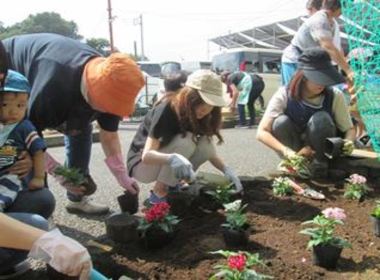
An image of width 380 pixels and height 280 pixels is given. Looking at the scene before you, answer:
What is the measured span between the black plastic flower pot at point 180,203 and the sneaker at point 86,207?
564 mm

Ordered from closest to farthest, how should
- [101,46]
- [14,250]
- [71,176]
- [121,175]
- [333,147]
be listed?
[14,250], [71,176], [121,175], [333,147], [101,46]

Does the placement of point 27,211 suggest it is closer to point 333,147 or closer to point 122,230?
point 122,230

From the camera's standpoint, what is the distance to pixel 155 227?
226cm

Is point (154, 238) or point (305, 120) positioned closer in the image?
point (154, 238)

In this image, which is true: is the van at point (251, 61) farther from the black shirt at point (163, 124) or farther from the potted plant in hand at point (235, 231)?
the potted plant in hand at point (235, 231)

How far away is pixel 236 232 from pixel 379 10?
140 centimetres

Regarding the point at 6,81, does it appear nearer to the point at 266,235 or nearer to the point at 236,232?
the point at 236,232

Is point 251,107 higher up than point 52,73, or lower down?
lower down

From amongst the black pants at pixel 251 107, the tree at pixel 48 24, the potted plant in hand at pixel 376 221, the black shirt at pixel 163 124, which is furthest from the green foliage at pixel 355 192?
the tree at pixel 48 24

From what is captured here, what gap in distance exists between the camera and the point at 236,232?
7.48 ft

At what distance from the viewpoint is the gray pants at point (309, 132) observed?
334 cm

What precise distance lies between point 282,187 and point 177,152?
2.26 ft

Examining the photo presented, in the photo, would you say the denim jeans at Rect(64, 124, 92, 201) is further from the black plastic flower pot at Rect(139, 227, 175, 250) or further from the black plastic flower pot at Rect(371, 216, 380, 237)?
the black plastic flower pot at Rect(371, 216, 380, 237)

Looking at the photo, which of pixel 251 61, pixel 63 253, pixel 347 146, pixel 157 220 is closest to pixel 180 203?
pixel 157 220
